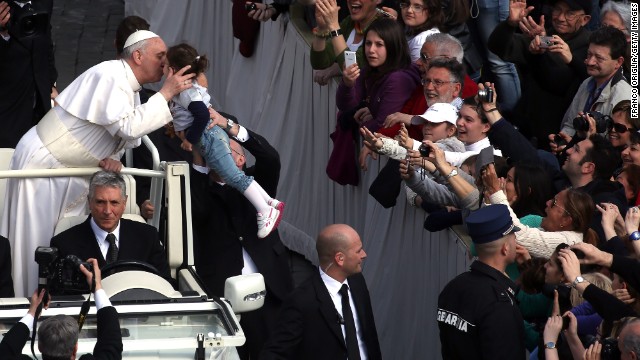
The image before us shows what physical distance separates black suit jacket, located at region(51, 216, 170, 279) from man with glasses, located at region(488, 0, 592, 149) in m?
3.89

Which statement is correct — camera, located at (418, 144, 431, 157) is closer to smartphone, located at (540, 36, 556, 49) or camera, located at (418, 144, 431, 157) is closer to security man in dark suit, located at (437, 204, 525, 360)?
security man in dark suit, located at (437, 204, 525, 360)

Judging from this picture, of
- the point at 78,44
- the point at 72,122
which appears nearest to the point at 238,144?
the point at 72,122

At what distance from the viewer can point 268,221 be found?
10039 mm

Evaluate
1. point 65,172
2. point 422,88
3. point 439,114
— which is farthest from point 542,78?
point 65,172

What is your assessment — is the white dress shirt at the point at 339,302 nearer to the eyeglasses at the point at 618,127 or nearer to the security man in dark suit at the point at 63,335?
the security man in dark suit at the point at 63,335

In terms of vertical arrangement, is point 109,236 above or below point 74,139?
below

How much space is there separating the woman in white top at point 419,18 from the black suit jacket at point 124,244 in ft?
10.7

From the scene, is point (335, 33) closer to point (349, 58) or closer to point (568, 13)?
point (349, 58)

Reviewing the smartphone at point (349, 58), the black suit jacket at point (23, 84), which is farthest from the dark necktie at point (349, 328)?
the black suit jacket at point (23, 84)

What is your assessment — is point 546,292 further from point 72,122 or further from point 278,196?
point 278,196

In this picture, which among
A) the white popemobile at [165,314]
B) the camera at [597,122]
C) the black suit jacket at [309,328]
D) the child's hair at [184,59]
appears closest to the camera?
the white popemobile at [165,314]

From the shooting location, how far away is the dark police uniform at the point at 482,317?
7.34 metres

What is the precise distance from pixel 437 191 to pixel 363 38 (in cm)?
270

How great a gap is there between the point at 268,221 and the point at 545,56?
2870 mm
